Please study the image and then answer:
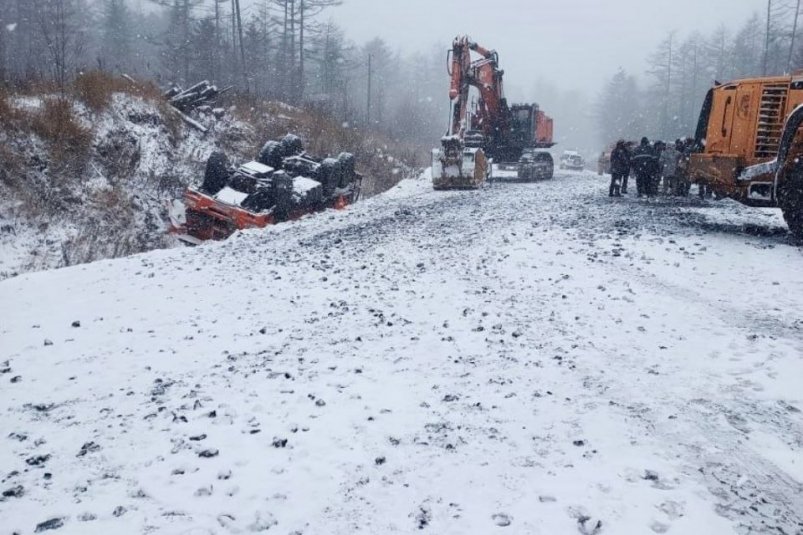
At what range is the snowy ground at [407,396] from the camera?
2.81m

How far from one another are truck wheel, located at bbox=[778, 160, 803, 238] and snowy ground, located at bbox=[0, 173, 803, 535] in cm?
154

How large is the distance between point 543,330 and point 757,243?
6.05 m

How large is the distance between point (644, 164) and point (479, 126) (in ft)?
27.1

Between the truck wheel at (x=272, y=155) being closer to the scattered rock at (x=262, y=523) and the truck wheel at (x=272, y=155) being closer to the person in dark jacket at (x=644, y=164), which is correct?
the person in dark jacket at (x=644, y=164)

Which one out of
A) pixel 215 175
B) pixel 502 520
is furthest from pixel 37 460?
pixel 215 175

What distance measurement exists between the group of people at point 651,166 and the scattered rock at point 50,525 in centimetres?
1592

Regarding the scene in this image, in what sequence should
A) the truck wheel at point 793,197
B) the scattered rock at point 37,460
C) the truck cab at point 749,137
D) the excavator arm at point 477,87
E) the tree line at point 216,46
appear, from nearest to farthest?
the scattered rock at point 37,460
the truck wheel at point 793,197
the truck cab at point 749,137
the excavator arm at point 477,87
the tree line at point 216,46

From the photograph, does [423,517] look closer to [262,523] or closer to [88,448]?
[262,523]

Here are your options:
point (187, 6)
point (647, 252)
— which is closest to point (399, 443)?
point (647, 252)

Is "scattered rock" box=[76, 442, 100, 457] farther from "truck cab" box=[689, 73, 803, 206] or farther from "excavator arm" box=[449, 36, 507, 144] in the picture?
"excavator arm" box=[449, 36, 507, 144]

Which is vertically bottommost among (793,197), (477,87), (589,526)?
(589,526)

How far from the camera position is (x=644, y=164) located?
1541cm

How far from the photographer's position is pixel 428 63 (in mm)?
88562

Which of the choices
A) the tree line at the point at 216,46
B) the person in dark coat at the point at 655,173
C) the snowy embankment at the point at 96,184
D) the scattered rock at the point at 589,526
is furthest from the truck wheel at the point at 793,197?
the tree line at the point at 216,46
